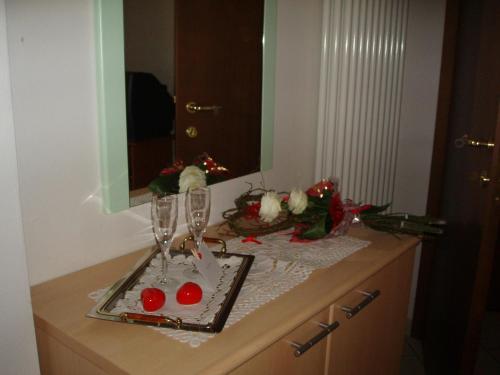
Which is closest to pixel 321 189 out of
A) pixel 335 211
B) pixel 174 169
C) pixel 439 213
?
pixel 335 211

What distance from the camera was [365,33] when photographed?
2.04 metres

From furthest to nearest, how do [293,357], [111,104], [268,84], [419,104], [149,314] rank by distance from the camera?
1. [419,104]
2. [268,84]
3. [111,104]
4. [293,357]
5. [149,314]

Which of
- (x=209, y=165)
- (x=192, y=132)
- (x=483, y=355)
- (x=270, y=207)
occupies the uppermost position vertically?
(x=192, y=132)

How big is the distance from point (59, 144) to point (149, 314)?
1.50 ft

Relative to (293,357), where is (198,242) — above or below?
above

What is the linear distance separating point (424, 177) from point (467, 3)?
31.9 inches

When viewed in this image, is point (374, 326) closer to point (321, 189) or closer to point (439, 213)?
point (321, 189)

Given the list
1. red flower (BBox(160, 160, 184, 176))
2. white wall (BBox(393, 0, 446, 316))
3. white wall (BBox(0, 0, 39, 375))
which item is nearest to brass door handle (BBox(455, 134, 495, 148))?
white wall (BBox(393, 0, 446, 316))

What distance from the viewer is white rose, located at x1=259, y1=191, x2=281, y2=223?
1539 mm

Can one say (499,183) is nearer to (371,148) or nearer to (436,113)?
(371,148)

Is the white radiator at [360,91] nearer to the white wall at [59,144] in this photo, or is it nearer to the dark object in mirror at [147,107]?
the dark object in mirror at [147,107]

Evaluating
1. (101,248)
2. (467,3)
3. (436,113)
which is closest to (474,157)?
(436,113)

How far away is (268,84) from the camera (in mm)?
1790

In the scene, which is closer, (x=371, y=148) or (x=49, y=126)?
Result: (x=49, y=126)
